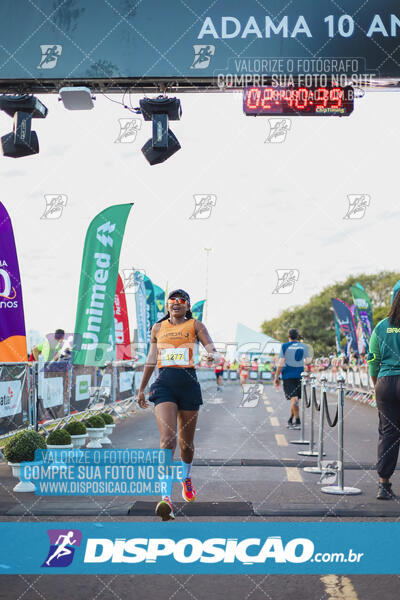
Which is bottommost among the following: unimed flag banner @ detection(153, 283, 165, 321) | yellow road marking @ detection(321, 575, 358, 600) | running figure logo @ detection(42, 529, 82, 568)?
→ running figure logo @ detection(42, 529, 82, 568)

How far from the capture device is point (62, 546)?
15.7 feet

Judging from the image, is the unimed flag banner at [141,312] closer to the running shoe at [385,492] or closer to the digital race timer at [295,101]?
the digital race timer at [295,101]

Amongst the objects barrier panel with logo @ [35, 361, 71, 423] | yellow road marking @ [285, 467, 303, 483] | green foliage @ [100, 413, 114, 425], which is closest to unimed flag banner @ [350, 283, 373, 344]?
green foliage @ [100, 413, 114, 425]

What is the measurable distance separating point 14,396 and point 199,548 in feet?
18.0

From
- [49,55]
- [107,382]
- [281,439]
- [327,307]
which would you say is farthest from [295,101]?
[327,307]

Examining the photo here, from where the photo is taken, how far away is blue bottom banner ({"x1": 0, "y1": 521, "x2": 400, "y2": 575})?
440 cm

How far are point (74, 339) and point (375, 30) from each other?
24.8ft

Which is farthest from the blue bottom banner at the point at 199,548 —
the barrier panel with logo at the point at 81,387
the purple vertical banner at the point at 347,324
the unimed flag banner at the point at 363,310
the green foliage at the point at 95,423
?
the purple vertical banner at the point at 347,324

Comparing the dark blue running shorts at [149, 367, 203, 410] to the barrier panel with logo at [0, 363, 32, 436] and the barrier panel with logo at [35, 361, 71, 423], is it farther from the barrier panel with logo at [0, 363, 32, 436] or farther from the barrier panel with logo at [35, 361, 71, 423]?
the barrier panel with logo at [35, 361, 71, 423]

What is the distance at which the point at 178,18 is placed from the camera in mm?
9617

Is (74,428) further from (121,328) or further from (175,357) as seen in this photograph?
(121,328)

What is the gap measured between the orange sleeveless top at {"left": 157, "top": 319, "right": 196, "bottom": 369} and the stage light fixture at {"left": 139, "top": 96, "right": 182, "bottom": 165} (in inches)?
184

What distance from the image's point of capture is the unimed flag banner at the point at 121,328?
20.2 meters

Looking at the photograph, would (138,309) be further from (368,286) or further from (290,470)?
(368,286)
